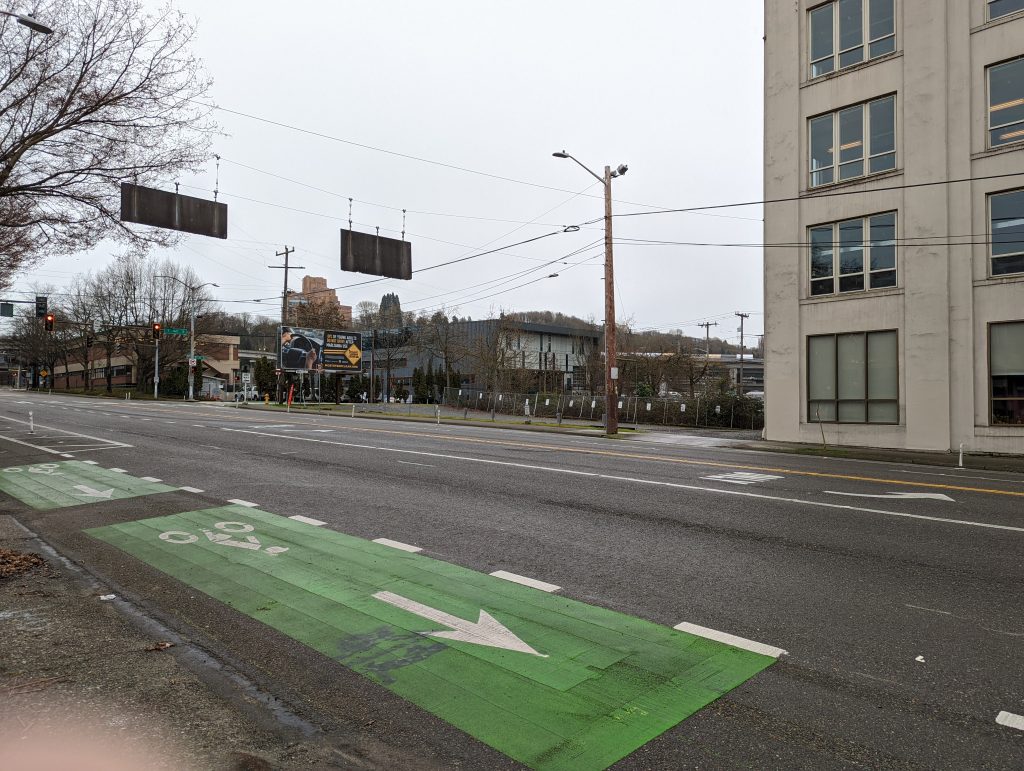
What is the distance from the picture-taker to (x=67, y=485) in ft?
39.1

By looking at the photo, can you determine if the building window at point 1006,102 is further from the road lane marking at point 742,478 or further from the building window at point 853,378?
the road lane marking at point 742,478

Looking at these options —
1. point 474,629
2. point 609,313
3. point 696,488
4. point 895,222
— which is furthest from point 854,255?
point 474,629

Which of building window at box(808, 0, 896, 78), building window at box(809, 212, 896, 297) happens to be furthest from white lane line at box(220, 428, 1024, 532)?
building window at box(808, 0, 896, 78)

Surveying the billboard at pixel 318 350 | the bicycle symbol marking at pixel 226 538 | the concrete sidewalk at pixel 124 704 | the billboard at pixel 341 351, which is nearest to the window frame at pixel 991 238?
the bicycle symbol marking at pixel 226 538

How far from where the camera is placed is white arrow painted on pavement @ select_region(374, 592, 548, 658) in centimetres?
473

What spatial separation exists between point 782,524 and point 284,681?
6439mm

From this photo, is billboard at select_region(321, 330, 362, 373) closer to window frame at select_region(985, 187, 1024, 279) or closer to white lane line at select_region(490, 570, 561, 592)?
window frame at select_region(985, 187, 1024, 279)

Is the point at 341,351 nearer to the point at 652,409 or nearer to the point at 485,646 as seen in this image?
the point at 652,409

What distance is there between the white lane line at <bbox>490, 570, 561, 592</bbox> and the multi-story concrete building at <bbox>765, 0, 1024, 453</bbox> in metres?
19.2

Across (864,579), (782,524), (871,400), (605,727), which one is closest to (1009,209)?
(871,400)

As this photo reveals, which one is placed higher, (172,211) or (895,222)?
(895,222)

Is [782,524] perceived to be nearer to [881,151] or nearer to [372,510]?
[372,510]

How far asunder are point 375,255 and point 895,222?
1668cm

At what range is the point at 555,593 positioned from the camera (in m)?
5.88
